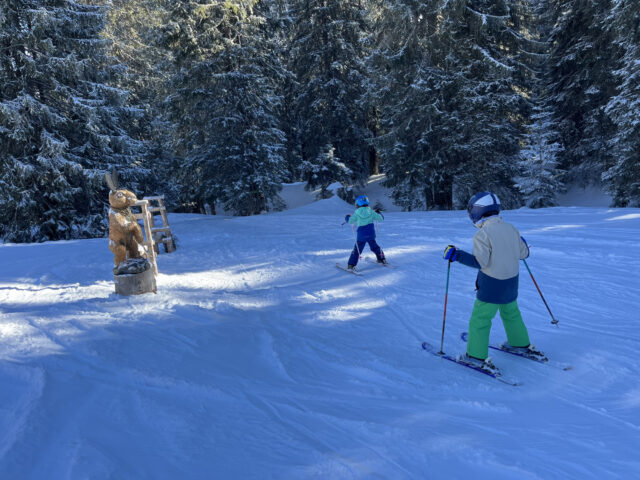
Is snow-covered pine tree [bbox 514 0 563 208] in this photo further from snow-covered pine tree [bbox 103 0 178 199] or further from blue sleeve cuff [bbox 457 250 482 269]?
snow-covered pine tree [bbox 103 0 178 199]

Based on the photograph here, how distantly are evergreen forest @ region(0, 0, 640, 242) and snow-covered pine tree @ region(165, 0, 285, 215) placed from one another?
0.07m

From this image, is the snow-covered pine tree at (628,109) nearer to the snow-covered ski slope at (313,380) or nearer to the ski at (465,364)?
the snow-covered ski slope at (313,380)

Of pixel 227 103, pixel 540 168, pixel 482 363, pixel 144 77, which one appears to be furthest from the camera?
pixel 144 77

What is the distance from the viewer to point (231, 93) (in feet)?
57.1

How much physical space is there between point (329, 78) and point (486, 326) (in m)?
21.1

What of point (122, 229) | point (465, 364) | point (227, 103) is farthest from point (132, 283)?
point (227, 103)

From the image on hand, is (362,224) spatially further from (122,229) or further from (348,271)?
(122,229)

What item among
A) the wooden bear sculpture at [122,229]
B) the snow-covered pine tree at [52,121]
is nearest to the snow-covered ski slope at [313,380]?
the wooden bear sculpture at [122,229]

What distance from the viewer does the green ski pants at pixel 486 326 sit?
3.70m

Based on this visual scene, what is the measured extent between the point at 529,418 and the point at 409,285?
366cm

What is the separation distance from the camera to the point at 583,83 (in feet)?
58.4

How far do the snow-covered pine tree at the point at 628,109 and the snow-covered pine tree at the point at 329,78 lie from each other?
1133 cm

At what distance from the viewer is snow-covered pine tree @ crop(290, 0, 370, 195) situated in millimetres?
21469

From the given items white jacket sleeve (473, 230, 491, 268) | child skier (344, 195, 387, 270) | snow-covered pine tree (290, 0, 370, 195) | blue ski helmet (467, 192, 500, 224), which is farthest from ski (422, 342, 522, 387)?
snow-covered pine tree (290, 0, 370, 195)
